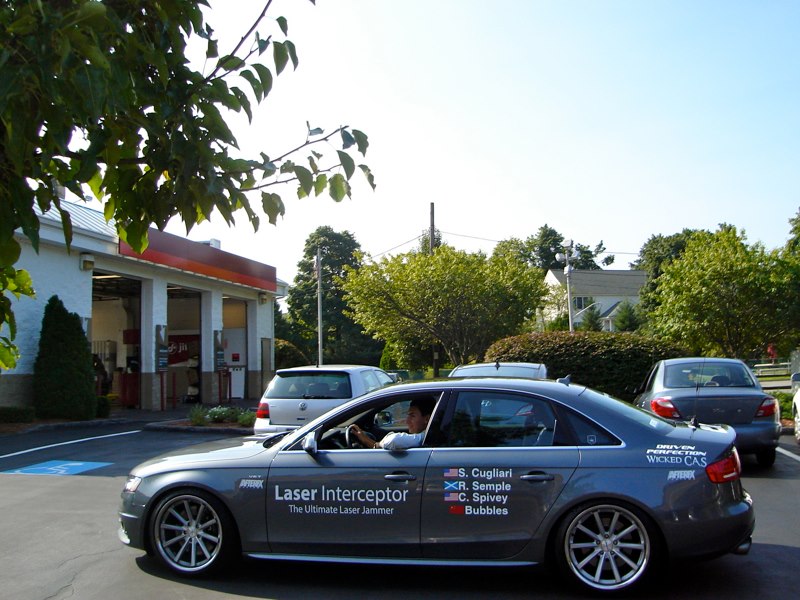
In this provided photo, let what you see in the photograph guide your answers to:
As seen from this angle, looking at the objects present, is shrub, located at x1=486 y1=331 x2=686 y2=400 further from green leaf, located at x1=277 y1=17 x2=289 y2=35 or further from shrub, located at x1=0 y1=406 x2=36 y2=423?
green leaf, located at x1=277 y1=17 x2=289 y2=35

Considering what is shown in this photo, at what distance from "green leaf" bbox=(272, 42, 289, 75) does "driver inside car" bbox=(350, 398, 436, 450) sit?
3.22 meters

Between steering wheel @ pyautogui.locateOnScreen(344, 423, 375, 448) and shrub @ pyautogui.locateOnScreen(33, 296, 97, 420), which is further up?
shrub @ pyautogui.locateOnScreen(33, 296, 97, 420)

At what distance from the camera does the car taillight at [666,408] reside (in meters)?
10.7

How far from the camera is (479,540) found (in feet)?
18.7

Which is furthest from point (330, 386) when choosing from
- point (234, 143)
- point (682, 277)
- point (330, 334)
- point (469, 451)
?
point (330, 334)

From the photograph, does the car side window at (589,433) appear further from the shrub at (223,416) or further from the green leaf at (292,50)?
the shrub at (223,416)

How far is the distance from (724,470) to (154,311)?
21541 mm

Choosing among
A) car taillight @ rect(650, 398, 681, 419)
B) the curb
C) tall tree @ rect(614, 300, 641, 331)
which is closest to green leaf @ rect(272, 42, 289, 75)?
car taillight @ rect(650, 398, 681, 419)

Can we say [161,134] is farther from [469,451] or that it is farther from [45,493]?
[45,493]

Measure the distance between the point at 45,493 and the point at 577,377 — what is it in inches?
532

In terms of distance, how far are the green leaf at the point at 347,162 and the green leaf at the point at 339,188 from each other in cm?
21

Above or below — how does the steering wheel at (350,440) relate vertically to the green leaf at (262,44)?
below

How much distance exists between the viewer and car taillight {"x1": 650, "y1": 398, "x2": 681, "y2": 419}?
10.7 meters

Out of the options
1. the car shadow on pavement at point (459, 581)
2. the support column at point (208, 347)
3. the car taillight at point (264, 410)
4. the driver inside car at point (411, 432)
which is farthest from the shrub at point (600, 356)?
the driver inside car at point (411, 432)
